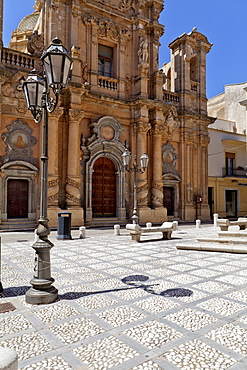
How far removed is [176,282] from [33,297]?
2.60 meters

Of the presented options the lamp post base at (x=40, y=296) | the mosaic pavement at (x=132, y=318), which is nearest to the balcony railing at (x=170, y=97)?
the mosaic pavement at (x=132, y=318)

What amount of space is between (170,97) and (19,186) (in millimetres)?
13194

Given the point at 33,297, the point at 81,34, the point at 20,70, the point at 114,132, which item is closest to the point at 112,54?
the point at 81,34

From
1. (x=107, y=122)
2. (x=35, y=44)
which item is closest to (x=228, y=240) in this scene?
(x=107, y=122)

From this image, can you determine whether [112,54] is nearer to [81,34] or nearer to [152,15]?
[81,34]

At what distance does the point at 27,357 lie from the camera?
2.76 meters

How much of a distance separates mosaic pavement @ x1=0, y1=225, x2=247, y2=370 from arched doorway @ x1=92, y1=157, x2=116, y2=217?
10.7 m

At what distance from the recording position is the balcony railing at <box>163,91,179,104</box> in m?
21.1

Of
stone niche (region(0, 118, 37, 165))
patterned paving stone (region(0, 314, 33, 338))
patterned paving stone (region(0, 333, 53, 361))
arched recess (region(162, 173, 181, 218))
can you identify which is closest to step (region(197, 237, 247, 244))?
patterned paving stone (region(0, 314, 33, 338))

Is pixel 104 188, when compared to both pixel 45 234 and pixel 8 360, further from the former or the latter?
pixel 8 360

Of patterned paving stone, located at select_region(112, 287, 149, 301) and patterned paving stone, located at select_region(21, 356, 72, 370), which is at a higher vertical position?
patterned paving stone, located at select_region(21, 356, 72, 370)

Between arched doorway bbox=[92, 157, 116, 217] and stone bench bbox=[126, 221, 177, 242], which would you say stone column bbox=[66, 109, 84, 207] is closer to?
arched doorway bbox=[92, 157, 116, 217]

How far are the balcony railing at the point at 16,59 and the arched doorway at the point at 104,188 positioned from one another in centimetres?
678

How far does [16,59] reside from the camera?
50.3 ft
